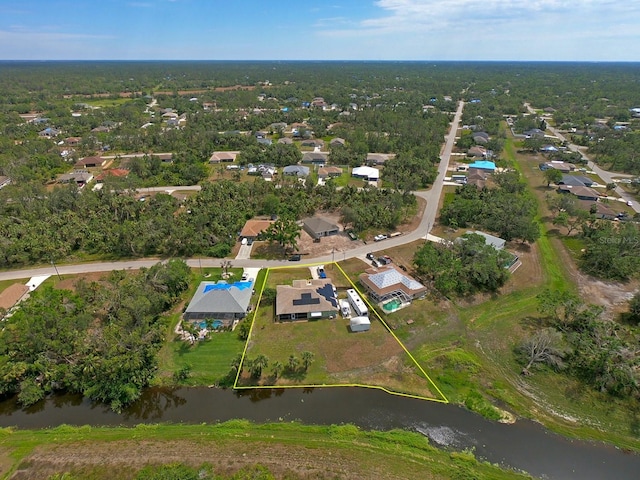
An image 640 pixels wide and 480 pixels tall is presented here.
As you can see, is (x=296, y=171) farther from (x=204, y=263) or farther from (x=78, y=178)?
(x=78, y=178)

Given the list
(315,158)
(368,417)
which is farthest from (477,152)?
(368,417)

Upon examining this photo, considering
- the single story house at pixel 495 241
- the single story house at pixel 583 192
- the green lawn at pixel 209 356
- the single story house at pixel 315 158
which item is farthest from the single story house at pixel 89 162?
the single story house at pixel 583 192

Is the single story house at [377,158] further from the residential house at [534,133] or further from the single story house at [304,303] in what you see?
the single story house at [304,303]

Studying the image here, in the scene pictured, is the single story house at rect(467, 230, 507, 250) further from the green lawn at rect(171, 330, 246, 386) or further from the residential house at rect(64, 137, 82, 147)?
the residential house at rect(64, 137, 82, 147)

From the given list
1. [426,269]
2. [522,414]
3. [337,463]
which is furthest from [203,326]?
[522,414]

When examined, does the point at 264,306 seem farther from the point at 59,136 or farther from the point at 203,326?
the point at 59,136
